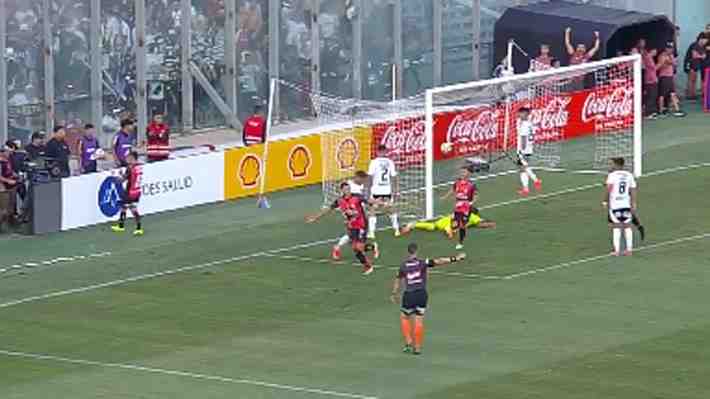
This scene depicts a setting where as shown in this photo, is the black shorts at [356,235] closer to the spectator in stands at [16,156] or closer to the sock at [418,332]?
the sock at [418,332]

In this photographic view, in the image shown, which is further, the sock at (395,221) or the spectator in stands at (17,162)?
the spectator in stands at (17,162)

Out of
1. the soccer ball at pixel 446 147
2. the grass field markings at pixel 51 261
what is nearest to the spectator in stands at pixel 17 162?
the grass field markings at pixel 51 261

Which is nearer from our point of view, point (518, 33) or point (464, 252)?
point (464, 252)

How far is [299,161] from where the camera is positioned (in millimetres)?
46250

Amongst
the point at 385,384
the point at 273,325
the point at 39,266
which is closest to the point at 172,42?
the point at 39,266

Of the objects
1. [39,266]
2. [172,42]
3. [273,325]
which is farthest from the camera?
[172,42]

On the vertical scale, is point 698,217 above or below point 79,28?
below

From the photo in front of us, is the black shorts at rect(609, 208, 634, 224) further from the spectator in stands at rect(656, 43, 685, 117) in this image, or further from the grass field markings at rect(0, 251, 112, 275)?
the spectator in stands at rect(656, 43, 685, 117)

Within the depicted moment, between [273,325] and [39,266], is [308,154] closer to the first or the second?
[39,266]

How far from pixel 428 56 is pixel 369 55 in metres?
2.11

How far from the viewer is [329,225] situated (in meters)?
42.6

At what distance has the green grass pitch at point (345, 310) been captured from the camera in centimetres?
3008

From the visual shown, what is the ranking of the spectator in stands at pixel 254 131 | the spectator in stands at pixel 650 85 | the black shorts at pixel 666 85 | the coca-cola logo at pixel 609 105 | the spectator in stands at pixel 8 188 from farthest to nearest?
the black shorts at pixel 666 85 → the spectator in stands at pixel 650 85 → the coca-cola logo at pixel 609 105 → the spectator in stands at pixel 254 131 → the spectator in stands at pixel 8 188

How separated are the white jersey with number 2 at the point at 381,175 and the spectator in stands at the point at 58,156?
233 inches
